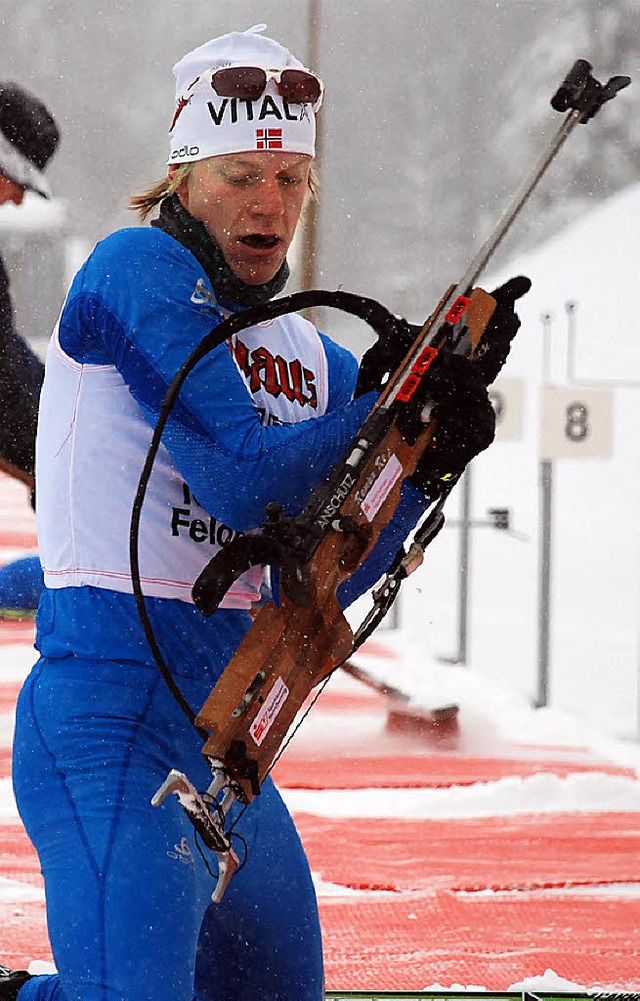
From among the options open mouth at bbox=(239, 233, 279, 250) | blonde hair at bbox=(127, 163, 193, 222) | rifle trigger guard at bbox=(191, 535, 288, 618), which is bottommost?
rifle trigger guard at bbox=(191, 535, 288, 618)

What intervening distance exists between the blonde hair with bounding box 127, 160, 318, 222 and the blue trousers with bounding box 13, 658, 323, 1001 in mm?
530

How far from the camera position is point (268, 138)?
5.19 feet

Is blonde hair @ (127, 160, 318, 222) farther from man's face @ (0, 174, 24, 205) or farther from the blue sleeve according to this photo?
man's face @ (0, 174, 24, 205)

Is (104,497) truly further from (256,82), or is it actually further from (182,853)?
(256,82)

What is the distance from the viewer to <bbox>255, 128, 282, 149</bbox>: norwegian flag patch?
1581 millimetres

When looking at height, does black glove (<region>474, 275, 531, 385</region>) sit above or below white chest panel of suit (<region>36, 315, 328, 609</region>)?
above

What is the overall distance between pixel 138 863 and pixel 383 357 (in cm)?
59

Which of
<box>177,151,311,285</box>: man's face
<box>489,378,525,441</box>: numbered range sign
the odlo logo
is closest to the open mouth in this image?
<box>177,151,311,285</box>: man's face

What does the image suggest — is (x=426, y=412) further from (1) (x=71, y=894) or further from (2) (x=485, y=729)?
(2) (x=485, y=729)

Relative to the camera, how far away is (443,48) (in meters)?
15.4

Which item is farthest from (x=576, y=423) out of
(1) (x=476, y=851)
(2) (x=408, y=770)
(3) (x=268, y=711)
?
(3) (x=268, y=711)

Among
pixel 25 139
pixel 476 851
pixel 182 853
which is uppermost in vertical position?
pixel 25 139

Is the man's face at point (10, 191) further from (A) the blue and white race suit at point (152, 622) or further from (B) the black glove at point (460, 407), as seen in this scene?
(B) the black glove at point (460, 407)

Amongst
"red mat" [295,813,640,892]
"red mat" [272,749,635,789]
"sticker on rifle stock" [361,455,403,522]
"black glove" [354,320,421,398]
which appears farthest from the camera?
"red mat" [272,749,635,789]
